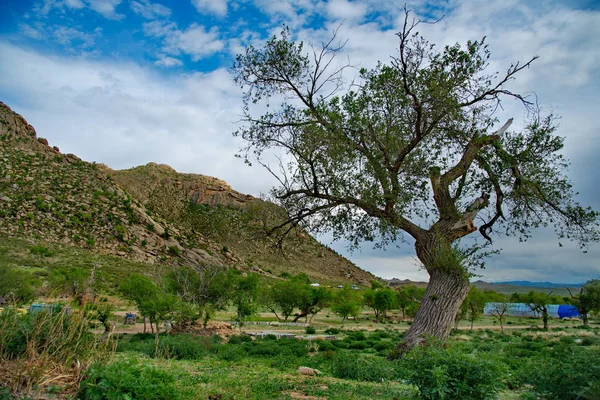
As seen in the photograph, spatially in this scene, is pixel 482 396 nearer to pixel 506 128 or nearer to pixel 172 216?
pixel 506 128

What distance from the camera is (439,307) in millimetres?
11508

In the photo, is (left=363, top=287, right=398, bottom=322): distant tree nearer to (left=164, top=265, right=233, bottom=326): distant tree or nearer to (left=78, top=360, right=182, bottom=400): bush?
(left=164, top=265, right=233, bottom=326): distant tree

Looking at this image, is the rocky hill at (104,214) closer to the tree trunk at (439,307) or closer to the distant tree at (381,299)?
the distant tree at (381,299)

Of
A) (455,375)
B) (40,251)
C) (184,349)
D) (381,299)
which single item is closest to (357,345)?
(184,349)

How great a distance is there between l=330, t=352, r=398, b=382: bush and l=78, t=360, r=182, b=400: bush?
580 centimetres

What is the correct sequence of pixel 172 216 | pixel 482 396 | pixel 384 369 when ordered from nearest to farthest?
1. pixel 482 396
2. pixel 384 369
3. pixel 172 216

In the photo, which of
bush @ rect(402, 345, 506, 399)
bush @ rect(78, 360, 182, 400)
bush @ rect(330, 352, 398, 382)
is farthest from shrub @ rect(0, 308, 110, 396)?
bush @ rect(330, 352, 398, 382)

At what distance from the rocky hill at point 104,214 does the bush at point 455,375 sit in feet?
82.6

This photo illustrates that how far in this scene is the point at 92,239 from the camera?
47.7m

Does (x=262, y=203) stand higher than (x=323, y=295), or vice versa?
(x=262, y=203)

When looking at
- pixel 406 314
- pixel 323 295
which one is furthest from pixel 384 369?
pixel 406 314

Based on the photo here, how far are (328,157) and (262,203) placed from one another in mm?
2290

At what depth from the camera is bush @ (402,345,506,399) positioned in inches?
257

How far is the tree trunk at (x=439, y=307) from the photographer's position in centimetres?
1133
